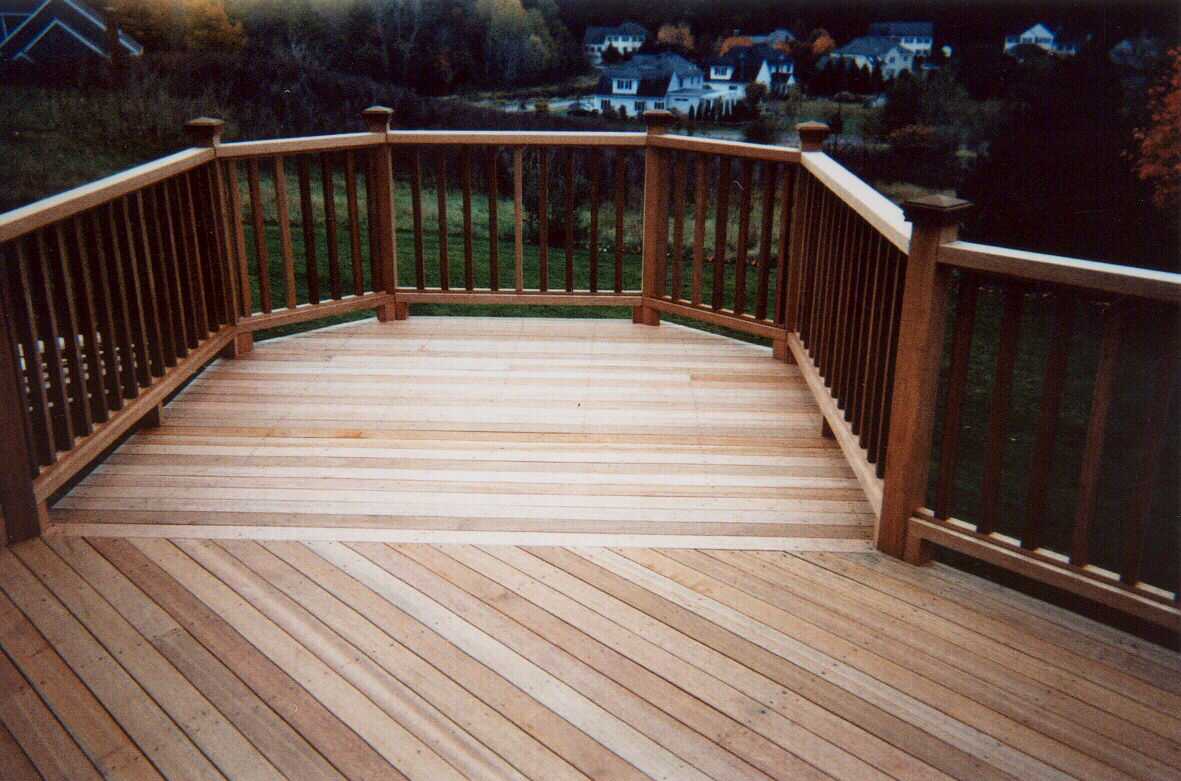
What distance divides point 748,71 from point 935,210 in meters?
9.94

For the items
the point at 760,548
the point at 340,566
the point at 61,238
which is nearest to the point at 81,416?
the point at 61,238

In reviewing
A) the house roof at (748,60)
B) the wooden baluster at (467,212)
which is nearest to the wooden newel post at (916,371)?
the wooden baluster at (467,212)

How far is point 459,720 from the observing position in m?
2.12

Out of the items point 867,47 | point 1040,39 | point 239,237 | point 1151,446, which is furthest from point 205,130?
point 1040,39

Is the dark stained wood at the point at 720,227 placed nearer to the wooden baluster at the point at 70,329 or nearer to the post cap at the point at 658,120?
the post cap at the point at 658,120

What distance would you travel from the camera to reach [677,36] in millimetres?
10828

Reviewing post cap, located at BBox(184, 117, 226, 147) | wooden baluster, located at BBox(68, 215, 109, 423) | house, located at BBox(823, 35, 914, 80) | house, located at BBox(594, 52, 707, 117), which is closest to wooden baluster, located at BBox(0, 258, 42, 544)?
wooden baluster, located at BBox(68, 215, 109, 423)

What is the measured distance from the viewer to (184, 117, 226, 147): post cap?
401 centimetres

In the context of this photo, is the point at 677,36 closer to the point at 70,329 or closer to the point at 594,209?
the point at 594,209

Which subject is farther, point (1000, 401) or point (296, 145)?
point (296, 145)

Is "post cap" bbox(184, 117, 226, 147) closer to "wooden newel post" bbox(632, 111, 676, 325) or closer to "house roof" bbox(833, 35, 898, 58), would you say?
"wooden newel post" bbox(632, 111, 676, 325)

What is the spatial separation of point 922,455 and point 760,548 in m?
0.52

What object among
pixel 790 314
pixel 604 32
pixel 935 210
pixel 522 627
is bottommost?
pixel 522 627

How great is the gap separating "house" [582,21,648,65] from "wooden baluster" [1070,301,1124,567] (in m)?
8.73
